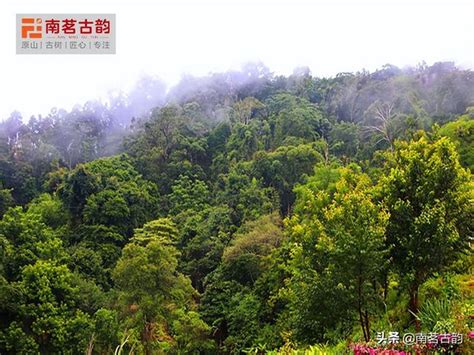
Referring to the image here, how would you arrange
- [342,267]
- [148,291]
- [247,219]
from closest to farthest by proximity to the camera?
[342,267] → [148,291] → [247,219]

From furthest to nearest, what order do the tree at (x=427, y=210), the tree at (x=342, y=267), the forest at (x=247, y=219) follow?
1. the forest at (x=247, y=219)
2. the tree at (x=427, y=210)
3. the tree at (x=342, y=267)

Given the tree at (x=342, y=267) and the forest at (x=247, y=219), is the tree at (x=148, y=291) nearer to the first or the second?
the forest at (x=247, y=219)

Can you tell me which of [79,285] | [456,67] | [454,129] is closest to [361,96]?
[456,67]

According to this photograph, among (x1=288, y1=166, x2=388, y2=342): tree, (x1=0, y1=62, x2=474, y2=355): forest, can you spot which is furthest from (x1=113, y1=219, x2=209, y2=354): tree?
(x1=288, y1=166, x2=388, y2=342): tree

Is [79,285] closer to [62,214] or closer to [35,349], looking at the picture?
[35,349]

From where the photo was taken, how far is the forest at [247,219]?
7.60m

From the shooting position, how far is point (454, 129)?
18281mm

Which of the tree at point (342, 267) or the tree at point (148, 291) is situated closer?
the tree at point (342, 267)

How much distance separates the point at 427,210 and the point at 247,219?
48.4ft

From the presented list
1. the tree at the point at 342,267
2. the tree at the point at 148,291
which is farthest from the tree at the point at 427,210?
the tree at the point at 148,291

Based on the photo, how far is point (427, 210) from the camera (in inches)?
292

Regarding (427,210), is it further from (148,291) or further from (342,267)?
(148,291)

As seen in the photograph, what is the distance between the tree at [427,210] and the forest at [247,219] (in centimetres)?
3

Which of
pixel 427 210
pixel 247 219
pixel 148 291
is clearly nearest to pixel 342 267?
pixel 427 210
